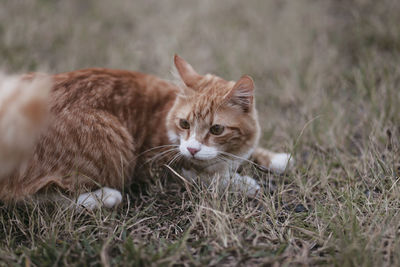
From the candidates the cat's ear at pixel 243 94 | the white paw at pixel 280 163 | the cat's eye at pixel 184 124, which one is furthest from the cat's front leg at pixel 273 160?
the cat's eye at pixel 184 124

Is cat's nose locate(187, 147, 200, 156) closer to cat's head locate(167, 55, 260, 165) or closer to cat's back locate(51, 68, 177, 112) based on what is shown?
cat's head locate(167, 55, 260, 165)

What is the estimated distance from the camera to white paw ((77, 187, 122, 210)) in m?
1.97

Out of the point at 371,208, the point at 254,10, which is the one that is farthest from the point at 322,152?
the point at 254,10

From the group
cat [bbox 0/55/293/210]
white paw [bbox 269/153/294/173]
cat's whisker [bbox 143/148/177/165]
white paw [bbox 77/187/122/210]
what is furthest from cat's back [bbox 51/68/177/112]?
white paw [bbox 269/153/294/173]

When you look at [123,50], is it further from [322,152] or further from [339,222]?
[339,222]

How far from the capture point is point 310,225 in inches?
70.8

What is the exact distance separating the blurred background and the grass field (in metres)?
0.02

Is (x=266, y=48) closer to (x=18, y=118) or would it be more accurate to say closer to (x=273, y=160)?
(x=273, y=160)

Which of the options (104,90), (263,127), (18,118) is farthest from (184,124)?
(18,118)

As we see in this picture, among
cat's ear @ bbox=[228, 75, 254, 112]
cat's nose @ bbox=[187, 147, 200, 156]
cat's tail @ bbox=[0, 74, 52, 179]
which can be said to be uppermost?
cat's tail @ bbox=[0, 74, 52, 179]

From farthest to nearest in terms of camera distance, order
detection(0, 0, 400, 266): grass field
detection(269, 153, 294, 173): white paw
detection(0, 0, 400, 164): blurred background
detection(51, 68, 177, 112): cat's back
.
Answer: detection(0, 0, 400, 164): blurred background
detection(269, 153, 294, 173): white paw
detection(51, 68, 177, 112): cat's back
detection(0, 0, 400, 266): grass field

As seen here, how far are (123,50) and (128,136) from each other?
2264 mm

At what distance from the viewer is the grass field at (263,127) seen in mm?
1614

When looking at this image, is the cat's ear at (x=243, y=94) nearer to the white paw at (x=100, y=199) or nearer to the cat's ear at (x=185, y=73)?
the cat's ear at (x=185, y=73)
